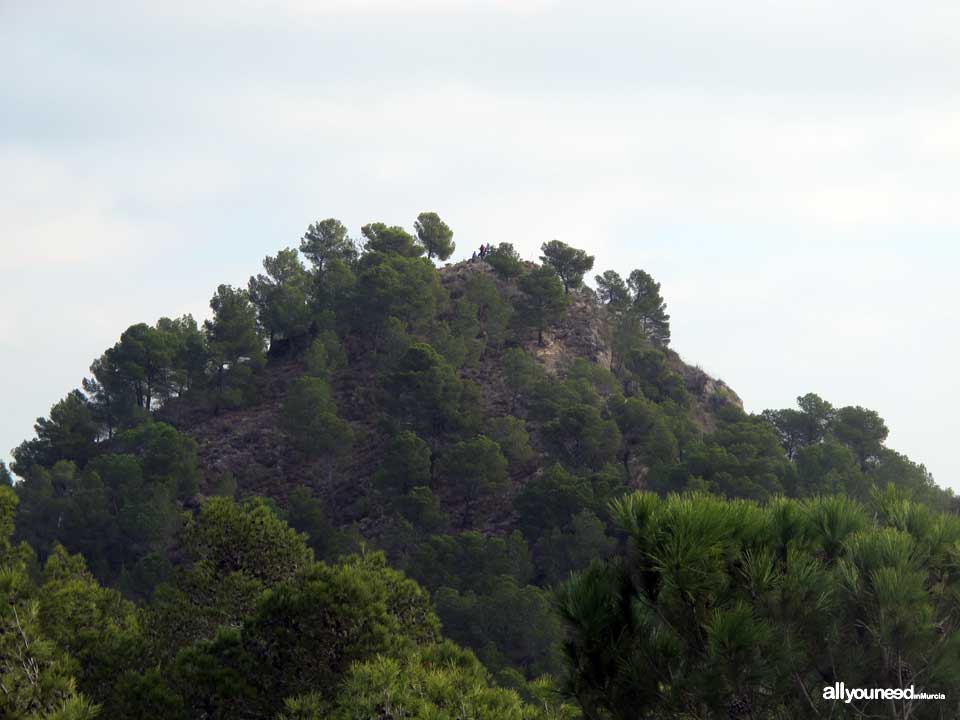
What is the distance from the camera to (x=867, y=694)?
48.6 ft

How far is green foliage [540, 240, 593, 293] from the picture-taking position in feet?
326

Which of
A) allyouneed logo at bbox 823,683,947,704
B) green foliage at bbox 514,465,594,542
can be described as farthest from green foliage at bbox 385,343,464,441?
allyouneed logo at bbox 823,683,947,704

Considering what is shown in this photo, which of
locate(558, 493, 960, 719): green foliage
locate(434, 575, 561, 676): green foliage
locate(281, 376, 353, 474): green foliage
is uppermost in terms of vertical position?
locate(281, 376, 353, 474): green foliage

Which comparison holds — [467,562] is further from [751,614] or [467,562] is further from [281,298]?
[751,614]

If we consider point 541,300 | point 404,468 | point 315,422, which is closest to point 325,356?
point 315,422

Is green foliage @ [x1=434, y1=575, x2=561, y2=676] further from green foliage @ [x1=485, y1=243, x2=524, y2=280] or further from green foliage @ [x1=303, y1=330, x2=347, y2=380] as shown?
green foliage @ [x1=485, y1=243, x2=524, y2=280]

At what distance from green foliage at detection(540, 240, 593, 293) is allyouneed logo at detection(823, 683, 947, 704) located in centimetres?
8488

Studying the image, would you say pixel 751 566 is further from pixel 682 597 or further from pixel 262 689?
pixel 262 689

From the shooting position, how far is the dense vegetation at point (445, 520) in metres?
15.2

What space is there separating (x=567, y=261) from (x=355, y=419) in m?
24.1

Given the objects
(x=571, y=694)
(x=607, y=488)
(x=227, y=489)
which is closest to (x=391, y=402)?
(x=227, y=489)

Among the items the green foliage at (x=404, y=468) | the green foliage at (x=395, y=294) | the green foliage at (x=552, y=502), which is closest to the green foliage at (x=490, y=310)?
the green foliage at (x=395, y=294)

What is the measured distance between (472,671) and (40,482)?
60.9m

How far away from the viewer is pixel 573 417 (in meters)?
78.2
